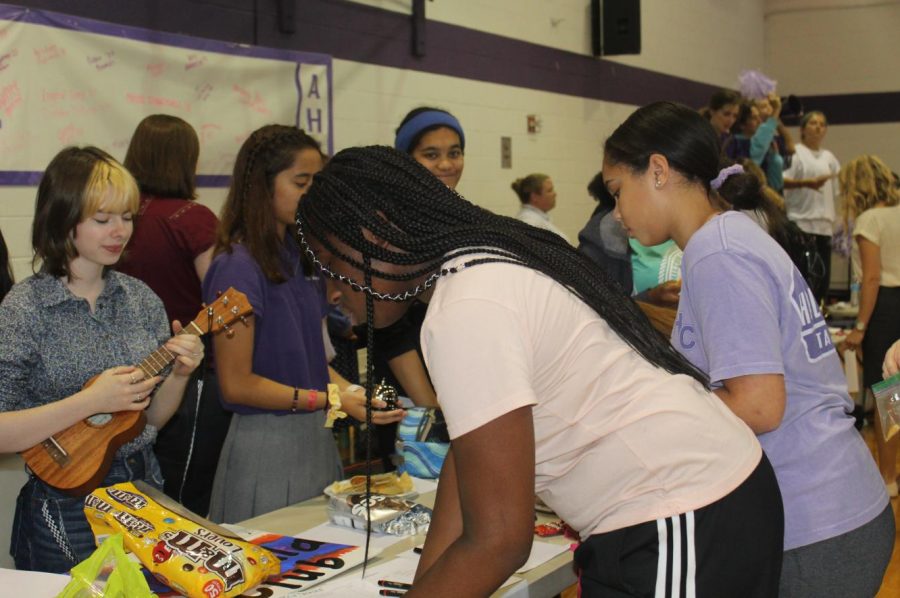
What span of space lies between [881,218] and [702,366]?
14.2 feet

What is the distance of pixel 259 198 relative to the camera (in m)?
2.81

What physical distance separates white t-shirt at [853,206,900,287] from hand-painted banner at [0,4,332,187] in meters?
2.99

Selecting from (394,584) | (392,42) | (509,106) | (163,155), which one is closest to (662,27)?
(509,106)

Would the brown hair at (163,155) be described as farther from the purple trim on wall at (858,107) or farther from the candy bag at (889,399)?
the purple trim on wall at (858,107)

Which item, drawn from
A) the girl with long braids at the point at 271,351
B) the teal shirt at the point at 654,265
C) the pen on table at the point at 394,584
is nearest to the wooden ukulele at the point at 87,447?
the girl with long braids at the point at 271,351

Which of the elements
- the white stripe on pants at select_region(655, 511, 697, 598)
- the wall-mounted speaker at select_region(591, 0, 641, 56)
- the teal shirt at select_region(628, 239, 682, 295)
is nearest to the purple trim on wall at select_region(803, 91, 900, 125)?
the wall-mounted speaker at select_region(591, 0, 641, 56)

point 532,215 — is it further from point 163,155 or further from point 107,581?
point 107,581

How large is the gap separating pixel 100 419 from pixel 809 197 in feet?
25.1

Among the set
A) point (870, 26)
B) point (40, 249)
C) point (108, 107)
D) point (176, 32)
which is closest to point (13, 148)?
point (108, 107)

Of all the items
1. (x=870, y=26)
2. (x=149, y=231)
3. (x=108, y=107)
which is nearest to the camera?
(x=149, y=231)

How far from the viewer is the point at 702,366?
183cm

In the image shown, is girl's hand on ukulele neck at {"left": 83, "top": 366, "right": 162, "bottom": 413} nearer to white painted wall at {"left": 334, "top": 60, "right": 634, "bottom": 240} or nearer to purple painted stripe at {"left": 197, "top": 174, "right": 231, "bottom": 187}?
purple painted stripe at {"left": 197, "top": 174, "right": 231, "bottom": 187}

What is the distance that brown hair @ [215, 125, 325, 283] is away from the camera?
276 centimetres

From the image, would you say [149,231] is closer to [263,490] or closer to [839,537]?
[263,490]
